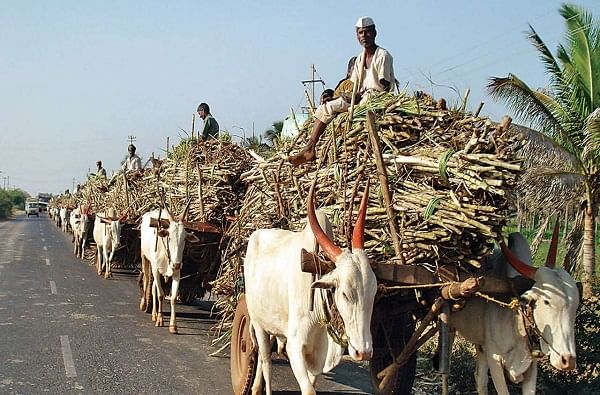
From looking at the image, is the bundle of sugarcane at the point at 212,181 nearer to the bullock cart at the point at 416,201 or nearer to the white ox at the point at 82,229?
the bullock cart at the point at 416,201

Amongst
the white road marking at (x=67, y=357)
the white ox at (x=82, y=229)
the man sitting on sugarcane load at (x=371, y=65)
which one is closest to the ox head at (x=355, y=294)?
the man sitting on sugarcane load at (x=371, y=65)

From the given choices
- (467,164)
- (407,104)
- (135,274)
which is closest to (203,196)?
(407,104)

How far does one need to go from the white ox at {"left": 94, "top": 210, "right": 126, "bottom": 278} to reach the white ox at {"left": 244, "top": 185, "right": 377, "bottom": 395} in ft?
27.8

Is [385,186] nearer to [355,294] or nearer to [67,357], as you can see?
[355,294]

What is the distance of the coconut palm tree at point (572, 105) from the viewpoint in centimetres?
1039

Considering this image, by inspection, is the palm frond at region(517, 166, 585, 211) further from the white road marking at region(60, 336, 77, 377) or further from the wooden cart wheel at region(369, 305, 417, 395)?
the white road marking at region(60, 336, 77, 377)

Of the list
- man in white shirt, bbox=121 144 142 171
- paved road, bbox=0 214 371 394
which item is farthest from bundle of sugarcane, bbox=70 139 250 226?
man in white shirt, bbox=121 144 142 171

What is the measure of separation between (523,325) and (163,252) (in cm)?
608

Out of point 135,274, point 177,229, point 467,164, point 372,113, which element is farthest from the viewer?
point 135,274

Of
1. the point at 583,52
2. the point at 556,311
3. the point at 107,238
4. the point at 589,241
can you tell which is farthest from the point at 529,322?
the point at 107,238

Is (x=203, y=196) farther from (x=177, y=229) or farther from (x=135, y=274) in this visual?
(x=135, y=274)

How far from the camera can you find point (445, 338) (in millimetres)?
5117

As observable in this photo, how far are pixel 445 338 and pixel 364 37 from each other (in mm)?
2946

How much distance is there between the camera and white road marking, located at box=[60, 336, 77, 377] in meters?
6.89
